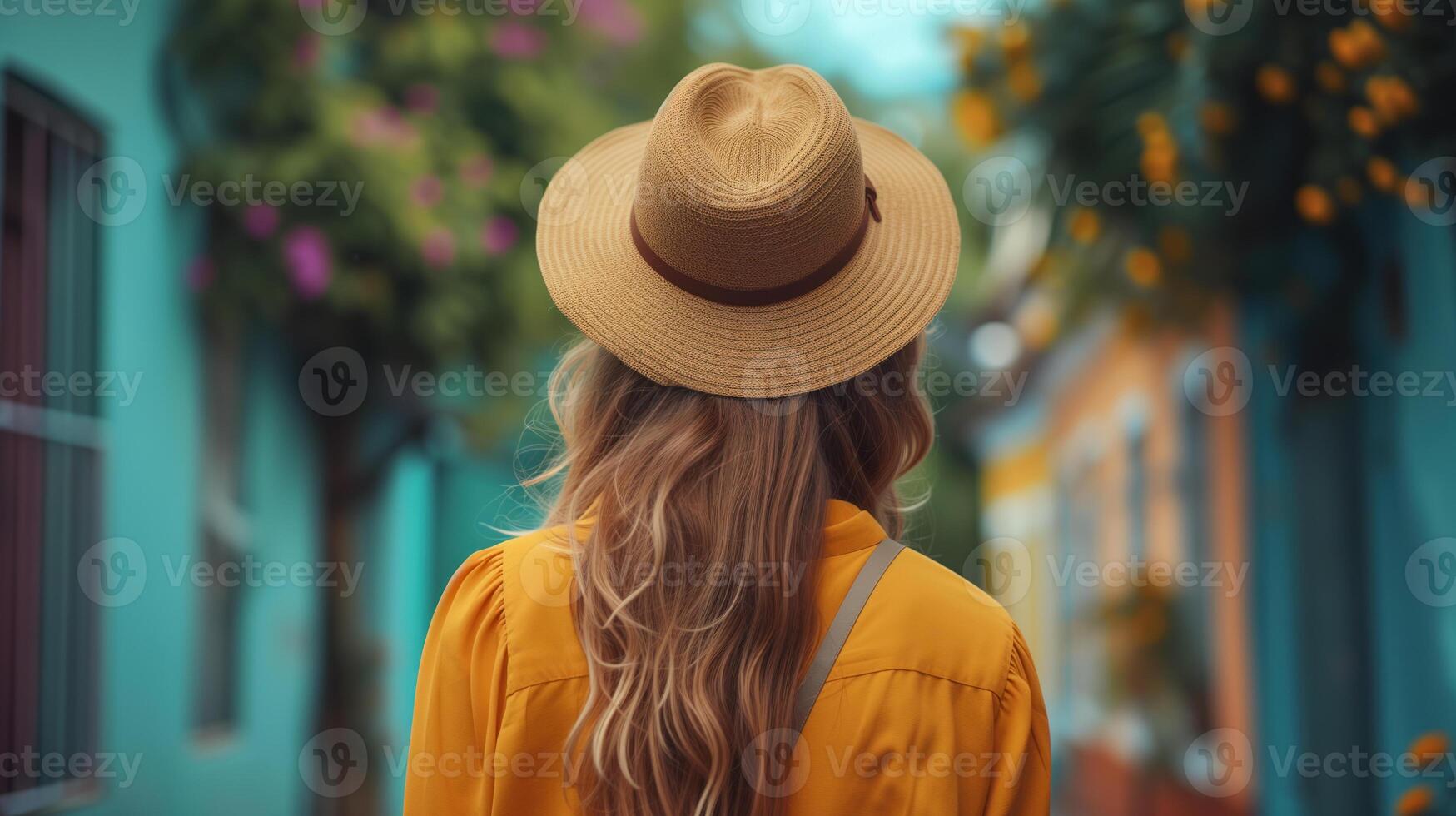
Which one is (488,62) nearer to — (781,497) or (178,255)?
(178,255)

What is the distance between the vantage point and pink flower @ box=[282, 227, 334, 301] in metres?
5.41

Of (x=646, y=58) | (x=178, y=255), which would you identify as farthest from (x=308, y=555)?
(x=646, y=58)

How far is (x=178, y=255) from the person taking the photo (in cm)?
526

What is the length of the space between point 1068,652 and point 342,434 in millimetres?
6295

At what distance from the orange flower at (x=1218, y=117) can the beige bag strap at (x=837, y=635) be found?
2.56 m

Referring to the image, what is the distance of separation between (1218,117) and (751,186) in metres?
2.49
